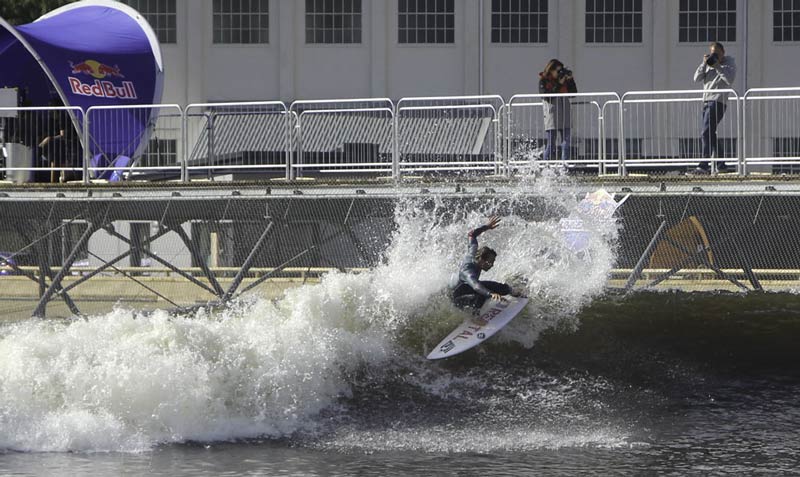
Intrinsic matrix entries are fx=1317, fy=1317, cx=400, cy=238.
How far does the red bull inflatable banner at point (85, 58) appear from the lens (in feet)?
79.6

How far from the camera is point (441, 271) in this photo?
19.2 m

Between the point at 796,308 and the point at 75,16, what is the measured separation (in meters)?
14.8

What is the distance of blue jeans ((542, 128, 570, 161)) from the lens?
20.2m

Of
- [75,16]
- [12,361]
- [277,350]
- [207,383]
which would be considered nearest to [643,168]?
[277,350]

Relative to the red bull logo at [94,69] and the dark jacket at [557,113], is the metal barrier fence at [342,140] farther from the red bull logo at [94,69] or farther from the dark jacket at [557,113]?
the red bull logo at [94,69]

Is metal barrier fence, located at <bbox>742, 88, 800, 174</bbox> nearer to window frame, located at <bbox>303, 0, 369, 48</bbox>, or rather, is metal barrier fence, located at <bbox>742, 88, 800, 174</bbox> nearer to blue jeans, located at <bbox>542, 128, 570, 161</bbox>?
blue jeans, located at <bbox>542, 128, 570, 161</bbox>

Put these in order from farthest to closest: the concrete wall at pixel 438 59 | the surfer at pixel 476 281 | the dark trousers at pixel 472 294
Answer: the concrete wall at pixel 438 59 → the dark trousers at pixel 472 294 → the surfer at pixel 476 281

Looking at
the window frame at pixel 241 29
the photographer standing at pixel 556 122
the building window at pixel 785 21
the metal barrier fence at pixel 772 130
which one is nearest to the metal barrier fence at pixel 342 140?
the photographer standing at pixel 556 122

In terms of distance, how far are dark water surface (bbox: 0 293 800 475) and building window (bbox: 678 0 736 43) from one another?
39.7 ft

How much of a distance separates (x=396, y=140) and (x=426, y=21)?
12.7 metres

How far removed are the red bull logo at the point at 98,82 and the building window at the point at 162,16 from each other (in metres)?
8.28

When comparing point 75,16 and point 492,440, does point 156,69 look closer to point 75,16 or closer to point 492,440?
point 75,16

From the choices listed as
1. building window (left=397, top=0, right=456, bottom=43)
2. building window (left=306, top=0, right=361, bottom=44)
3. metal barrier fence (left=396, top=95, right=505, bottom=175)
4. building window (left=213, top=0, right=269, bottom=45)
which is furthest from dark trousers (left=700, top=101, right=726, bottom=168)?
building window (left=213, top=0, right=269, bottom=45)

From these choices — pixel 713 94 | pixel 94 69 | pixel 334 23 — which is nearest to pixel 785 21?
pixel 334 23
